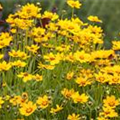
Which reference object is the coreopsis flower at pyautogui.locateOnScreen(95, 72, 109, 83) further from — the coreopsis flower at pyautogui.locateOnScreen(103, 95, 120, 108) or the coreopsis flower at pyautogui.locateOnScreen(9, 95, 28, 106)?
the coreopsis flower at pyautogui.locateOnScreen(9, 95, 28, 106)

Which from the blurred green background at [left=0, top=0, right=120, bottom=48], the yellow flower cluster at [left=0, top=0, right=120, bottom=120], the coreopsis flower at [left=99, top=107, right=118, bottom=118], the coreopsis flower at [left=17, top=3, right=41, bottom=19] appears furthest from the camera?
the blurred green background at [left=0, top=0, right=120, bottom=48]

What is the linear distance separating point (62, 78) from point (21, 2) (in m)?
1.96

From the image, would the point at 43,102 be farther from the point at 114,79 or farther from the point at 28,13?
the point at 28,13

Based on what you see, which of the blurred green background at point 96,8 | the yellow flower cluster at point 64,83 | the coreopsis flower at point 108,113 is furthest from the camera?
the blurred green background at point 96,8

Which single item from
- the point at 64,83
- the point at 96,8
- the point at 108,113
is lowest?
the point at 108,113

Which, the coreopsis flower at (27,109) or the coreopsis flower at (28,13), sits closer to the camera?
the coreopsis flower at (27,109)

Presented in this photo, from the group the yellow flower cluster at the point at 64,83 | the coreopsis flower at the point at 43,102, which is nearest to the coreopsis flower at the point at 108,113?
the yellow flower cluster at the point at 64,83

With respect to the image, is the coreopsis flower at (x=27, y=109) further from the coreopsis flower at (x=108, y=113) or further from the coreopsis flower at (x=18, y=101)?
the coreopsis flower at (x=108, y=113)

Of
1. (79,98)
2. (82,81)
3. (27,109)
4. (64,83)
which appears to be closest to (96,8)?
(64,83)

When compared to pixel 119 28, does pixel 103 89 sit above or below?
below

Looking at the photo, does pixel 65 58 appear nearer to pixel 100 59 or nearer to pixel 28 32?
pixel 100 59

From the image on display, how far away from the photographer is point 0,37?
8.70 feet

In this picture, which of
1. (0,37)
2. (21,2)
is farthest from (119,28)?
(0,37)

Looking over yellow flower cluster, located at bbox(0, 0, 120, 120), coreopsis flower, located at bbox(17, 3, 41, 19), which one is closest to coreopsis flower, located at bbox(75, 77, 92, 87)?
yellow flower cluster, located at bbox(0, 0, 120, 120)
